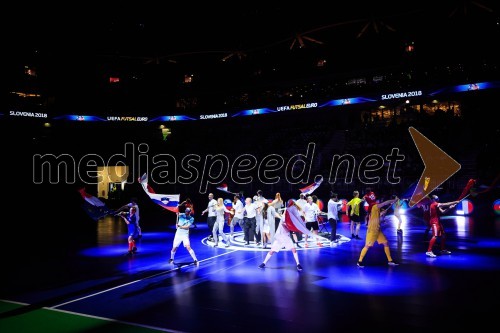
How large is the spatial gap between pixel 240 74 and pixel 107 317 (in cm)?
3371

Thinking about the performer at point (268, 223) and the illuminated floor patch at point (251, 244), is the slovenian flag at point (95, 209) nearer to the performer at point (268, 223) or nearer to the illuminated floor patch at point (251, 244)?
the illuminated floor patch at point (251, 244)

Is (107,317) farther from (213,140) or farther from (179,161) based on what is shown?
(213,140)

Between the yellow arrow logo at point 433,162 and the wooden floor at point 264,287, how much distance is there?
13.2 metres

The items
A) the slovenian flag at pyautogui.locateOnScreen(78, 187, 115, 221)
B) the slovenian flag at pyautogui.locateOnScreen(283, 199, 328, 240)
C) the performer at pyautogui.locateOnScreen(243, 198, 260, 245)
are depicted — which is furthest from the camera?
the slovenian flag at pyautogui.locateOnScreen(78, 187, 115, 221)

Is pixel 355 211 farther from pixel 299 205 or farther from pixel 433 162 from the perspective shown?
pixel 433 162

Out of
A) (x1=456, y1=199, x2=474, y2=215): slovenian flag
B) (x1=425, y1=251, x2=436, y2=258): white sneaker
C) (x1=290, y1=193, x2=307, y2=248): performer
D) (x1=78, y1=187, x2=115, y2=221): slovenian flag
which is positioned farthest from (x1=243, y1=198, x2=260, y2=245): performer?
(x1=456, y1=199, x2=474, y2=215): slovenian flag

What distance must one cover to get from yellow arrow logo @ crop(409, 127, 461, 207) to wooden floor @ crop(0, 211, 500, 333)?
13.2 m

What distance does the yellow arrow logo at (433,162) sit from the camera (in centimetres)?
2670

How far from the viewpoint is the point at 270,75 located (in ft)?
122

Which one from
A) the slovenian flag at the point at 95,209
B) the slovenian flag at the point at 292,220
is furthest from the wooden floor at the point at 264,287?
the slovenian flag at the point at 95,209

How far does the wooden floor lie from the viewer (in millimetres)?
6504

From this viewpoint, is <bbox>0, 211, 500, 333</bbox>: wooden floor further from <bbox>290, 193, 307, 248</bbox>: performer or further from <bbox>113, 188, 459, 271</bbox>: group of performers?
<bbox>290, 193, 307, 248</bbox>: performer

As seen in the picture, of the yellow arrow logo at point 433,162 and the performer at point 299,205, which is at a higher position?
the yellow arrow logo at point 433,162

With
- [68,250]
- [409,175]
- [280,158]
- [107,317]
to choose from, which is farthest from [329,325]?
[280,158]
